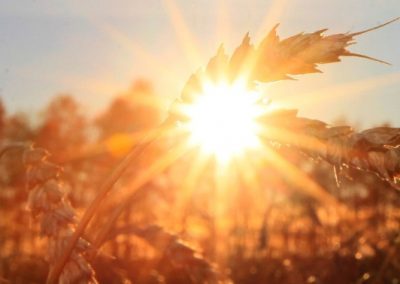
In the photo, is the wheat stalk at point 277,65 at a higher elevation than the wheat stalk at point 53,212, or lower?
higher

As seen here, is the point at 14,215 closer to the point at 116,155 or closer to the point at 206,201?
the point at 206,201

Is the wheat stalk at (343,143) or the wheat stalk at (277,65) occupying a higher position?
the wheat stalk at (277,65)

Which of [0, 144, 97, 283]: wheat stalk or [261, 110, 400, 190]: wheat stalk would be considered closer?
[261, 110, 400, 190]: wheat stalk

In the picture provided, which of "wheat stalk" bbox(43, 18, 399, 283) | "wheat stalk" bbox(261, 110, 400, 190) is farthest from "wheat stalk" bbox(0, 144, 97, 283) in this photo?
"wheat stalk" bbox(261, 110, 400, 190)

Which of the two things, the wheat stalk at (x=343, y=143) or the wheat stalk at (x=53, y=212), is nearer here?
the wheat stalk at (x=343, y=143)

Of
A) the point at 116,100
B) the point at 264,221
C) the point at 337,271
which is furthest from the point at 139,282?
the point at 116,100

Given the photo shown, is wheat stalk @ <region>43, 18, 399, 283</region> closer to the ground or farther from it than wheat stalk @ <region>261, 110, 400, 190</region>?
farther from it

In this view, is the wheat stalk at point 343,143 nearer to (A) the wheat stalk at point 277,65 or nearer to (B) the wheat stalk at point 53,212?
(A) the wheat stalk at point 277,65

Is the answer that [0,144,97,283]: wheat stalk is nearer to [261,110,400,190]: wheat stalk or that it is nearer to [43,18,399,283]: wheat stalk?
[43,18,399,283]: wheat stalk

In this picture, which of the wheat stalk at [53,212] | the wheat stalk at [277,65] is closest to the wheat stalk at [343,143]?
the wheat stalk at [277,65]

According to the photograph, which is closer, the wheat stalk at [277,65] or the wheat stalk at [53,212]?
the wheat stalk at [277,65]

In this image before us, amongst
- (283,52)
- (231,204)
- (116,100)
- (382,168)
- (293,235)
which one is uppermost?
(116,100)
